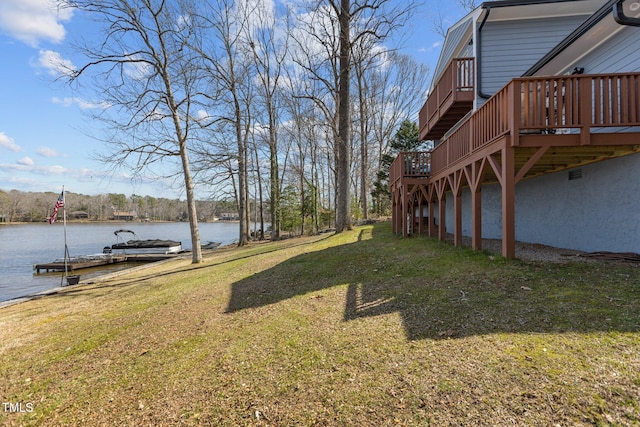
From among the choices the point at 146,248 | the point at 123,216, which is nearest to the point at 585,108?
the point at 146,248

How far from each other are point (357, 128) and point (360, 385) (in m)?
26.4

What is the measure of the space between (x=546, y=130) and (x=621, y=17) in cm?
201

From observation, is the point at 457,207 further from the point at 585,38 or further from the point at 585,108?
the point at 585,38

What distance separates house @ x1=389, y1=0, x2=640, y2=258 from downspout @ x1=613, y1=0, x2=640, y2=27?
0.02 metres

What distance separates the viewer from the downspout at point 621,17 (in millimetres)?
4914

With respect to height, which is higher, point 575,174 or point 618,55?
point 618,55

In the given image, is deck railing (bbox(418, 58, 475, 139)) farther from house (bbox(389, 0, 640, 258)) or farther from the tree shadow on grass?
the tree shadow on grass

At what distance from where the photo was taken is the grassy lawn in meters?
2.35

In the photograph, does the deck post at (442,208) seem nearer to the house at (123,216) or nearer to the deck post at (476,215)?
the deck post at (476,215)

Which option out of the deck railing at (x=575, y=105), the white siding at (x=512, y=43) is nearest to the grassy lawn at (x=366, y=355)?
the deck railing at (x=575, y=105)

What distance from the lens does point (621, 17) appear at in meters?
5.02

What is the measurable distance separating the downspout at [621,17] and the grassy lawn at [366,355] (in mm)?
3868

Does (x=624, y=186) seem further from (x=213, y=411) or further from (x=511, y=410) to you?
(x=213, y=411)

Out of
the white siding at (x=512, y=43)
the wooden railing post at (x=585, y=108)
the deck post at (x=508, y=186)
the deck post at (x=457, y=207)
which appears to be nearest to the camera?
the wooden railing post at (x=585, y=108)
